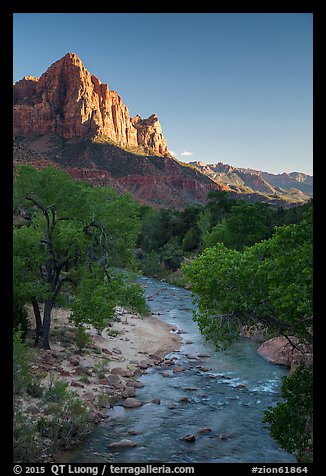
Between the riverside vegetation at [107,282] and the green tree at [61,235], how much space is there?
0.14 ft

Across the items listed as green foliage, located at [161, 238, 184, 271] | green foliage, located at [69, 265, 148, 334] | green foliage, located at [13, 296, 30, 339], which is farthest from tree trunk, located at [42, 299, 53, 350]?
green foliage, located at [161, 238, 184, 271]

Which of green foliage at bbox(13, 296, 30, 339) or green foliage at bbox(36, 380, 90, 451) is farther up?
green foliage at bbox(13, 296, 30, 339)

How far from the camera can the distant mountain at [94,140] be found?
140500 mm

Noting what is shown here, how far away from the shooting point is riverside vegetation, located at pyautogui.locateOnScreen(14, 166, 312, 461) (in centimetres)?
934

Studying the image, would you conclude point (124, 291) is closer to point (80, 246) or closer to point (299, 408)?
point (80, 246)

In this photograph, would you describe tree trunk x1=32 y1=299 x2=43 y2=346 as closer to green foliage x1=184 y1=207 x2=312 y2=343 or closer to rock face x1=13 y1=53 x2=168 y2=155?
green foliage x1=184 y1=207 x2=312 y2=343

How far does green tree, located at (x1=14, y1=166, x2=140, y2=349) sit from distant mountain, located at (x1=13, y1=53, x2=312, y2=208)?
4496 inches

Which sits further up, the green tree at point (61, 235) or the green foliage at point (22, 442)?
the green tree at point (61, 235)

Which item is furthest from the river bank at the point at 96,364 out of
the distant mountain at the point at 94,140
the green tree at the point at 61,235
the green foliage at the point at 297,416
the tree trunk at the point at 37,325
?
the distant mountain at the point at 94,140

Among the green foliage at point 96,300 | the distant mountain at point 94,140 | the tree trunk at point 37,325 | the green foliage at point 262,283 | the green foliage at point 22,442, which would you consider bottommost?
the green foliage at point 22,442

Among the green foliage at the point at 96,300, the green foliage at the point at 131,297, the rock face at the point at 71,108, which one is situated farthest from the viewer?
the rock face at the point at 71,108

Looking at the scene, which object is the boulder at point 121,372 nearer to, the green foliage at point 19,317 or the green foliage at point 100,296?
the green foliage at point 100,296

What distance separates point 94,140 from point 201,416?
14620 cm
